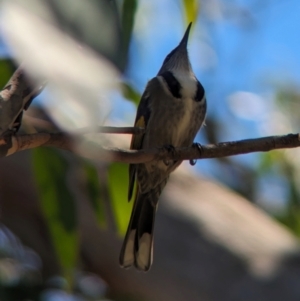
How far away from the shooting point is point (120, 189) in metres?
1.75

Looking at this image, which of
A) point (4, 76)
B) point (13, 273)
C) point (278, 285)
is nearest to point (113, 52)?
point (4, 76)

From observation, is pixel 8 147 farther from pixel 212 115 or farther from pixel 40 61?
pixel 212 115

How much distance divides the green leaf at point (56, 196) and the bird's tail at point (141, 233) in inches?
7.4

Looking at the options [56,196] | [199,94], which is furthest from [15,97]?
[199,94]

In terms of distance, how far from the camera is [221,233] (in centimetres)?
250

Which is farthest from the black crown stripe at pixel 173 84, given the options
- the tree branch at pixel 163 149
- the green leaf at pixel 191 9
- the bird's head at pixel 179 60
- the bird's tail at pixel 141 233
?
the green leaf at pixel 191 9

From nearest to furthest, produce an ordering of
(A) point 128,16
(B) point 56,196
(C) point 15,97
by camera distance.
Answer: (C) point 15,97
(A) point 128,16
(B) point 56,196

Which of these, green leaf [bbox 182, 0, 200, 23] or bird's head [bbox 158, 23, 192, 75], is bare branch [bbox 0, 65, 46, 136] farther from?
bird's head [bbox 158, 23, 192, 75]

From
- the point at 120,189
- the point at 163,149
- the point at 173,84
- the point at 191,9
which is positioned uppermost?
the point at 173,84

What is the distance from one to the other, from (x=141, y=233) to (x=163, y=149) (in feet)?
2.42

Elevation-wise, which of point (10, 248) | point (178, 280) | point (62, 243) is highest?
point (10, 248)

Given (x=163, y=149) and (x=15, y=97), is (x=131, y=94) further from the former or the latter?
(x=15, y=97)

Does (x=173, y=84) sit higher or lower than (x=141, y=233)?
higher

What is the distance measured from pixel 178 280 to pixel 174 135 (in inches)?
31.1
